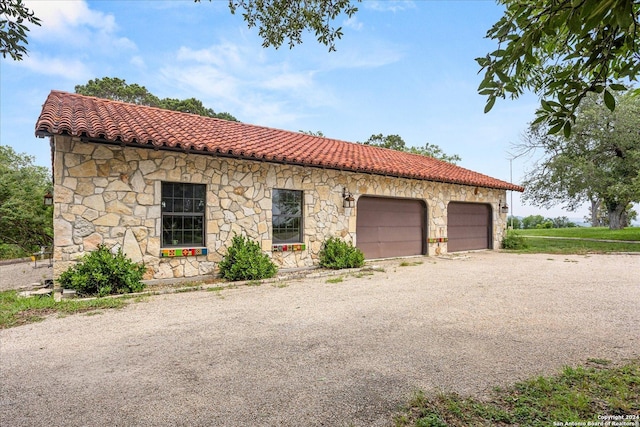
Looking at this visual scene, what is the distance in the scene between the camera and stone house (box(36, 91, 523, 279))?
743cm

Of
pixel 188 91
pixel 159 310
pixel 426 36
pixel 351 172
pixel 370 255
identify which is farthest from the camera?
pixel 188 91

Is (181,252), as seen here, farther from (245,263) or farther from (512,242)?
(512,242)

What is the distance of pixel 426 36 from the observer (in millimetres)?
7367

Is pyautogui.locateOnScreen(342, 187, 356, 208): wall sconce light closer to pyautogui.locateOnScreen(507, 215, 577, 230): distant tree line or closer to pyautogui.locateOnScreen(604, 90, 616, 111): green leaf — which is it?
pyautogui.locateOnScreen(604, 90, 616, 111): green leaf

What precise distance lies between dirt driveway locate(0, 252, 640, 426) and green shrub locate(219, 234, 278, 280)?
49.0 inches

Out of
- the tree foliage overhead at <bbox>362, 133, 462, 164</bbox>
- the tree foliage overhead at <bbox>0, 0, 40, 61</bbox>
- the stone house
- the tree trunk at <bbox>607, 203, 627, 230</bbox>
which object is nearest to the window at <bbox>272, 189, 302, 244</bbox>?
the stone house

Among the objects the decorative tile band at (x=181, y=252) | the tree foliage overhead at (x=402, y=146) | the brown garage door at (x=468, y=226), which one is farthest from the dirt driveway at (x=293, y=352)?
the tree foliage overhead at (x=402, y=146)

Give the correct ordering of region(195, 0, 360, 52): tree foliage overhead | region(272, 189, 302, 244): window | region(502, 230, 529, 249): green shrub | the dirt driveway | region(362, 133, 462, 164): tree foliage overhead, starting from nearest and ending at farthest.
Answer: the dirt driveway, region(195, 0, 360, 52): tree foliage overhead, region(272, 189, 302, 244): window, region(502, 230, 529, 249): green shrub, region(362, 133, 462, 164): tree foliage overhead

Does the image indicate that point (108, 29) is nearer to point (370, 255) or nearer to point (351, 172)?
point (351, 172)

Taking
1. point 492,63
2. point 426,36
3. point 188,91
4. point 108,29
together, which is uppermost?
point 188,91

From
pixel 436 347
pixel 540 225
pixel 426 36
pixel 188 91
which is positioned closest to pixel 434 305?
pixel 436 347

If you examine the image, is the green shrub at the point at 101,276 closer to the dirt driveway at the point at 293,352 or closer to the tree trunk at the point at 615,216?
the dirt driveway at the point at 293,352

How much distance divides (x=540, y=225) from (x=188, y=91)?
3677 cm

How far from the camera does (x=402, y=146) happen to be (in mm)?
Result: 32094
